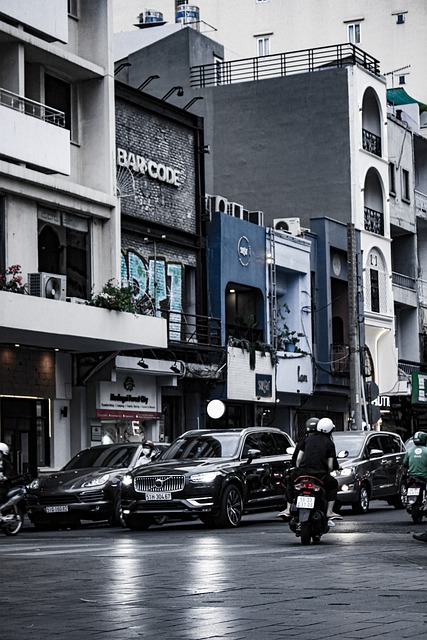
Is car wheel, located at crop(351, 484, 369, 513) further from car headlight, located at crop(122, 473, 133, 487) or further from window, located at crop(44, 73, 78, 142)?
window, located at crop(44, 73, 78, 142)

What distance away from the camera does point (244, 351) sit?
43594mm

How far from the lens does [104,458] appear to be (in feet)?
89.6

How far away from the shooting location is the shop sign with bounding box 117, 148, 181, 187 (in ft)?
126

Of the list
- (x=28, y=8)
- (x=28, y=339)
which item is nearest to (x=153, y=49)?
(x=28, y=8)

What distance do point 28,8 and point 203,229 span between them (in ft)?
37.9

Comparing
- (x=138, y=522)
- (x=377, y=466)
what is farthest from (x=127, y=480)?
(x=377, y=466)

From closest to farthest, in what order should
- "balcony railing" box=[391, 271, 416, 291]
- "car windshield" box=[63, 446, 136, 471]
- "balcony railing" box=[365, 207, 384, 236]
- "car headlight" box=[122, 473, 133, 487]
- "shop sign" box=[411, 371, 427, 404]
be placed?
"car headlight" box=[122, 473, 133, 487]
"car windshield" box=[63, 446, 136, 471]
"balcony railing" box=[365, 207, 384, 236]
"shop sign" box=[411, 371, 427, 404]
"balcony railing" box=[391, 271, 416, 291]

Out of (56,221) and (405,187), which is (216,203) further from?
(405,187)

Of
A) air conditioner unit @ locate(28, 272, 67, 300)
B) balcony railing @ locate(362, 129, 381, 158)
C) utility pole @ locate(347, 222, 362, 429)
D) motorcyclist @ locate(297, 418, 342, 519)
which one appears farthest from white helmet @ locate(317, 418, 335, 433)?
balcony railing @ locate(362, 129, 381, 158)

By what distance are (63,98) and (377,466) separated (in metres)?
13.1

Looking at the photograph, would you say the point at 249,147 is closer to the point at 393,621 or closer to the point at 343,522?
the point at 343,522

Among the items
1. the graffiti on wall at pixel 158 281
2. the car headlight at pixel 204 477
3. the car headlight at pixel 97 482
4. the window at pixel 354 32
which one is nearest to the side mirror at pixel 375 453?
the car headlight at pixel 97 482

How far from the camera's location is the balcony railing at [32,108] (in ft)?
108

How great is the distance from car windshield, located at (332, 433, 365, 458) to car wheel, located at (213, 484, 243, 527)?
5.79 meters
